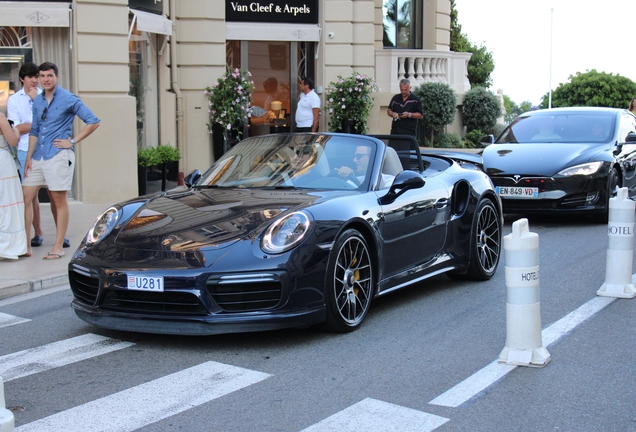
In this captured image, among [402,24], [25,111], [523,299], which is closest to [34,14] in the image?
[25,111]

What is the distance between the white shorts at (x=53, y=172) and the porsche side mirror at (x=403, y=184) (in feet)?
12.5

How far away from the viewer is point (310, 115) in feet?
52.2

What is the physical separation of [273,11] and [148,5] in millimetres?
3676

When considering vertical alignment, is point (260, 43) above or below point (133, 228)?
above

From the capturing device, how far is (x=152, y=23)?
1523 cm

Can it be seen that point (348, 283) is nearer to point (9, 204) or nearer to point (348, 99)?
point (9, 204)

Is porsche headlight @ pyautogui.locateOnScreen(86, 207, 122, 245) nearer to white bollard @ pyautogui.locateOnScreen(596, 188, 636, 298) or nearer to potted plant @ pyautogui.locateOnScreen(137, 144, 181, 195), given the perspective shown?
white bollard @ pyautogui.locateOnScreen(596, 188, 636, 298)

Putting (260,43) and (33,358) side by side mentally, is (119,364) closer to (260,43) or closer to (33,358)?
(33,358)

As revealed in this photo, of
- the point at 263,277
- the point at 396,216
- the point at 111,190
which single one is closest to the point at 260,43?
the point at 111,190

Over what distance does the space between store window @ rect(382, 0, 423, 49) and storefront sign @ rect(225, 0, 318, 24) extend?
4540 millimetres

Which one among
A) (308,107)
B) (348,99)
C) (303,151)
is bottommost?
(303,151)

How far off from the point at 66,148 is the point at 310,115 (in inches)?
297

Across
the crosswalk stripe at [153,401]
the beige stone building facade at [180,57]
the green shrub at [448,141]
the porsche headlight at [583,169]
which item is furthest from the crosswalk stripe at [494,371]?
the green shrub at [448,141]

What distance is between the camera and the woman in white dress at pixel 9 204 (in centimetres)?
870
